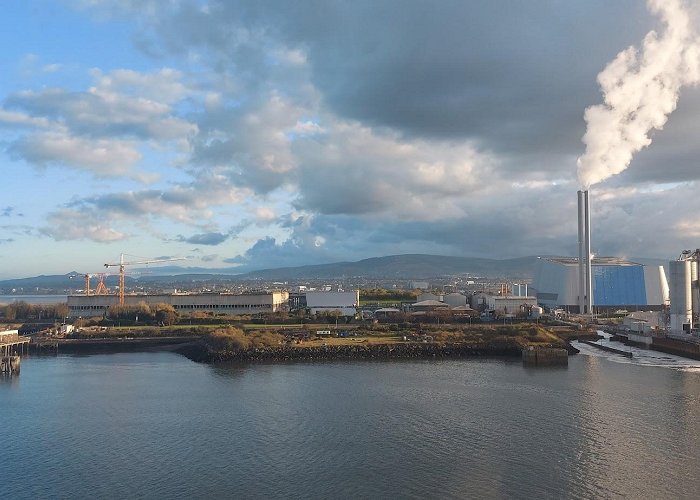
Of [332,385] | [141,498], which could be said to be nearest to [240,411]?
[332,385]

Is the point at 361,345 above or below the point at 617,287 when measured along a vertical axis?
below

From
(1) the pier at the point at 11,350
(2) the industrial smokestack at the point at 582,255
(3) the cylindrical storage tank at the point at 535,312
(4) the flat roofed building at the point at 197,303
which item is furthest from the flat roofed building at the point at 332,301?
(1) the pier at the point at 11,350

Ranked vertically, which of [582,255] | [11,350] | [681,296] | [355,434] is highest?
[582,255]

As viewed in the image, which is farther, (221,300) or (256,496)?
(221,300)

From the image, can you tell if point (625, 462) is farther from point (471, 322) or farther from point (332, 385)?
point (471, 322)

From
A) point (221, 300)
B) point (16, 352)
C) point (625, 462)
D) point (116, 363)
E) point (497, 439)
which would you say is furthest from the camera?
point (221, 300)

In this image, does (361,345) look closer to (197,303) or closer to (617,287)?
(197,303)

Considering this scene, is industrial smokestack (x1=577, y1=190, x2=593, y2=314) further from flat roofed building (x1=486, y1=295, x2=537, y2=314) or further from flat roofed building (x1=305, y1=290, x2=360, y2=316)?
flat roofed building (x1=305, y1=290, x2=360, y2=316)

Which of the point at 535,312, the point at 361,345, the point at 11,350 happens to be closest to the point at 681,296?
the point at 535,312
